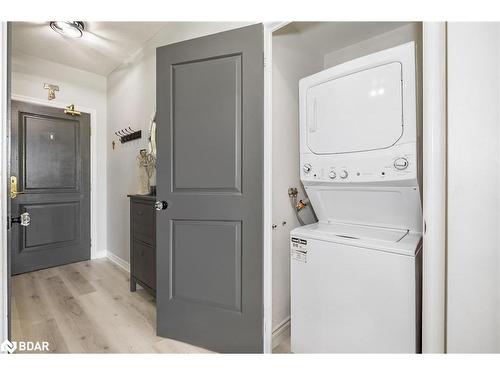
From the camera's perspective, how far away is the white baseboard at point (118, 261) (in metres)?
2.93

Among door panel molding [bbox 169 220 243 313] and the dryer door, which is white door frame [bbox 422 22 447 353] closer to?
the dryer door

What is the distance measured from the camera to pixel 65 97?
3.11m

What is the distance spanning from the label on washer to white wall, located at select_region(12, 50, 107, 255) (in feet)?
10.2

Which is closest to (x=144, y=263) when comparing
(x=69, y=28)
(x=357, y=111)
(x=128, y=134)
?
(x=128, y=134)

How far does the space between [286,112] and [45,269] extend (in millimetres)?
3455

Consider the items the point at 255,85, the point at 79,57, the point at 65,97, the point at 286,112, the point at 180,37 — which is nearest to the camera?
the point at 255,85

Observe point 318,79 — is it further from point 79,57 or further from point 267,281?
point 79,57

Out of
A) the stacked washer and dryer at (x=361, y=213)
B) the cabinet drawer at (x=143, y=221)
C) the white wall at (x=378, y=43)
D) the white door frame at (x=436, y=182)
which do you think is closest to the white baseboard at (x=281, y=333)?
the stacked washer and dryer at (x=361, y=213)

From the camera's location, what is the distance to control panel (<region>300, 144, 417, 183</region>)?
114 centimetres

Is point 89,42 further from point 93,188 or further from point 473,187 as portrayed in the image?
point 473,187

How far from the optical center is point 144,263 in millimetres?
2125

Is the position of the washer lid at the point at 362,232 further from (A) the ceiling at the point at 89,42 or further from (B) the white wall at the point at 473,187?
(A) the ceiling at the point at 89,42

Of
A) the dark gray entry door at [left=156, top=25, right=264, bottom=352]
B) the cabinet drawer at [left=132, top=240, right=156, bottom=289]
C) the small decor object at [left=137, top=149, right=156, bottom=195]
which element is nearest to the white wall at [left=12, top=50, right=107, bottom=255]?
the small decor object at [left=137, top=149, right=156, bottom=195]
